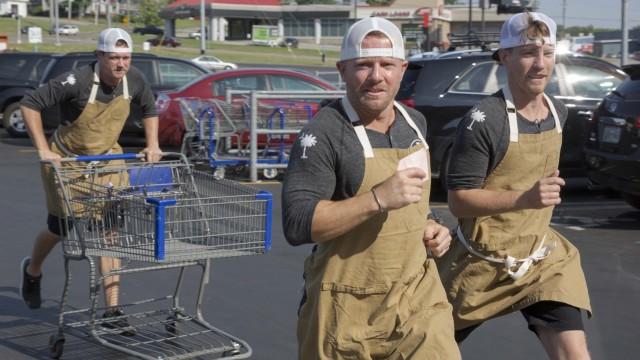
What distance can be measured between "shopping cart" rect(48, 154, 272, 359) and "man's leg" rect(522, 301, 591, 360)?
5.33 ft

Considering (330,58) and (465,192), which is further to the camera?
(330,58)

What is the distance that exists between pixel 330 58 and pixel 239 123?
70.1 m

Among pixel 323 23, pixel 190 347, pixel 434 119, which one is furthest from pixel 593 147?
pixel 323 23

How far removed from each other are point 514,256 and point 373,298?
1.01 meters

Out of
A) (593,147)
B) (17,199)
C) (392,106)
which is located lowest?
(17,199)

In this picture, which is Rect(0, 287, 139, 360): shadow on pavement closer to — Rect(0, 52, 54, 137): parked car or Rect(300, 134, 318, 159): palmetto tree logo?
Rect(300, 134, 318, 159): palmetto tree logo

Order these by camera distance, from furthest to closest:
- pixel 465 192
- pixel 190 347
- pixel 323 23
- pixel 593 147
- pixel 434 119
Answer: pixel 323 23 < pixel 434 119 < pixel 593 147 < pixel 190 347 < pixel 465 192

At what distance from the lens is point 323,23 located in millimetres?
102562

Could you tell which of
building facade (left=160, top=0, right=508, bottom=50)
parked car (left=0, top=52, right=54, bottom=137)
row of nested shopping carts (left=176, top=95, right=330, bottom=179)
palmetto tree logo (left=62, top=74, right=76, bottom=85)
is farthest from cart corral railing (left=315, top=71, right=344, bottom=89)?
building facade (left=160, top=0, right=508, bottom=50)

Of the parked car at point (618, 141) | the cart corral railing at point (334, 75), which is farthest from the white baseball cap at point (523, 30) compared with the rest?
the cart corral railing at point (334, 75)

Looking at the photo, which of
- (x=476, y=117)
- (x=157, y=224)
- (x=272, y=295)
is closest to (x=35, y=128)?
(x=157, y=224)

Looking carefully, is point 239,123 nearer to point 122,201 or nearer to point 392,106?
point 122,201

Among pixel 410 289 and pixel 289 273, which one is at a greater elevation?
pixel 410 289

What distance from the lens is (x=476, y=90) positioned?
39.2ft
